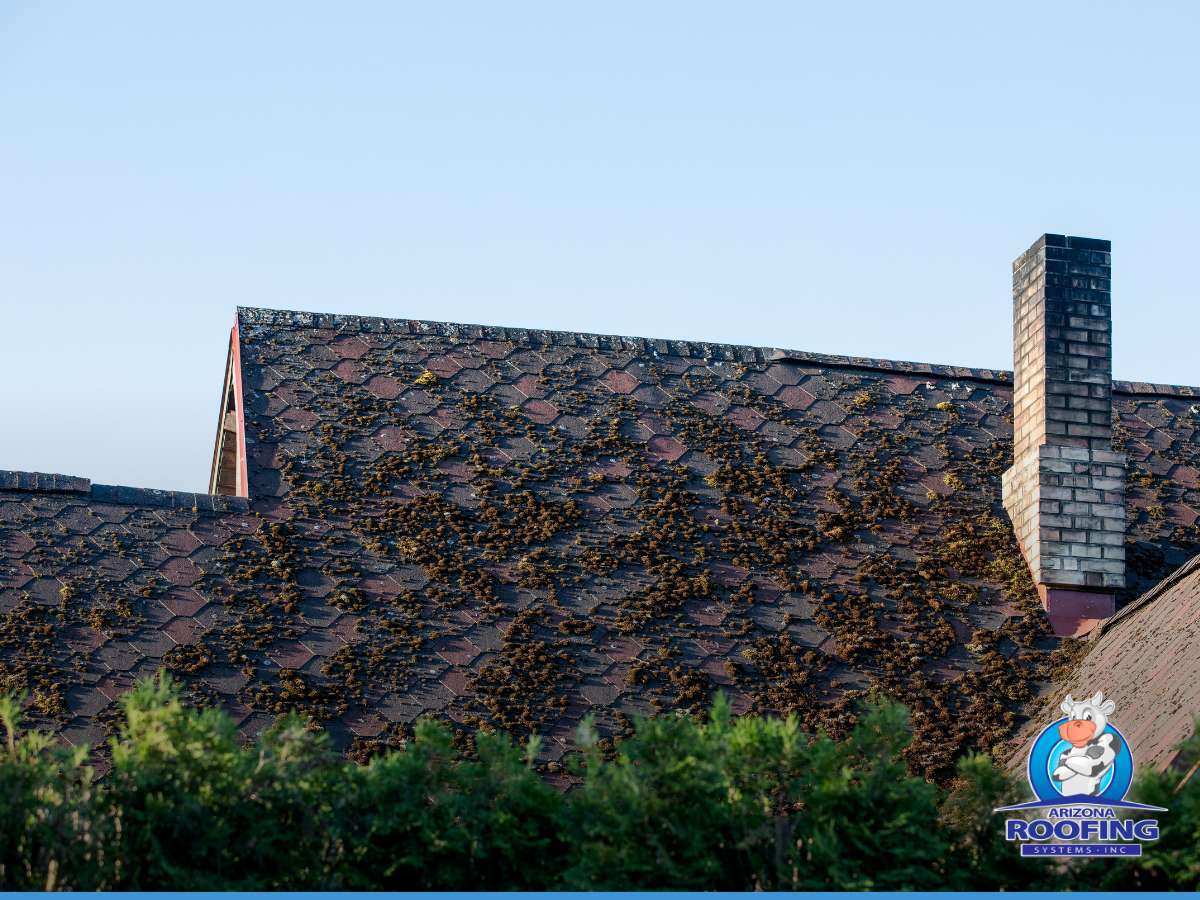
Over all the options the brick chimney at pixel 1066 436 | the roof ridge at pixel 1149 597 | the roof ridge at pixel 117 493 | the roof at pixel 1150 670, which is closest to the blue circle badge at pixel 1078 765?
the roof at pixel 1150 670

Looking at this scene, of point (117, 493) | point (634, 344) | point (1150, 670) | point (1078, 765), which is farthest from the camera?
point (634, 344)

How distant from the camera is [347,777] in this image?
982cm

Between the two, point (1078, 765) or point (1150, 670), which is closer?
point (1078, 765)

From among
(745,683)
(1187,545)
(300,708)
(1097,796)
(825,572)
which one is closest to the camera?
(1097,796)

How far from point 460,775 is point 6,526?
246 inches

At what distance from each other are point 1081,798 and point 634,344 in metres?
8.61

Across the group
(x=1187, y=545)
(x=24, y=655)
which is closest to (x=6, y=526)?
(x=24, y=655)

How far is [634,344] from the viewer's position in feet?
59.4

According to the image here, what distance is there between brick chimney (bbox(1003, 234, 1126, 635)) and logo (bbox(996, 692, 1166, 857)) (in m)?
4.58

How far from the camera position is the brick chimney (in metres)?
15.9

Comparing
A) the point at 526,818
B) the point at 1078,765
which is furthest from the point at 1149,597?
the point at 526,818

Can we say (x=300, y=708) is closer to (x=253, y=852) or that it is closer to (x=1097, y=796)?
(x=253, y=852)

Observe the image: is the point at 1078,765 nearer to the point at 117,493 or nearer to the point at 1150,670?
the point at 1150,670

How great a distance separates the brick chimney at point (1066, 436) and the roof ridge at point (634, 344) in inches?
58.8
